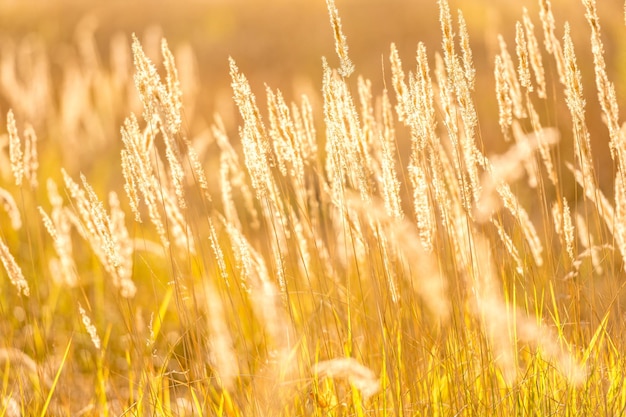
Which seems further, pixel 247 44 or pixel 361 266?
pixel 247 44

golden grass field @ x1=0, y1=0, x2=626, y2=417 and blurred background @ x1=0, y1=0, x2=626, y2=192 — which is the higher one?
blurred background @ x1=0, y1=0, x2=626, y2=192

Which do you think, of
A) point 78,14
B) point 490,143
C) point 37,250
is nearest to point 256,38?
point 78,14

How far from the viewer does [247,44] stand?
9.84m

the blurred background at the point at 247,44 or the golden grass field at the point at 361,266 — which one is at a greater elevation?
the blurred background at the point at 247,44

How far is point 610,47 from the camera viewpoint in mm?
7598

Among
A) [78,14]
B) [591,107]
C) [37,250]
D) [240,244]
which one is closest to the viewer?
[240,244]

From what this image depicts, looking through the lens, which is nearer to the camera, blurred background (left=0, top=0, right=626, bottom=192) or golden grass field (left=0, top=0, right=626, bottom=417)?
golden grass field (left=0, top=0, right=626, bottom=417)

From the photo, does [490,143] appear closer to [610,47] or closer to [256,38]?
[610,47]

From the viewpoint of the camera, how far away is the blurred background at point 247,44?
17.4 feet

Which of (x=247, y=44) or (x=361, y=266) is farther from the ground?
(x=247, y=44)

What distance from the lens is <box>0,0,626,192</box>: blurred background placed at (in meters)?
5.30

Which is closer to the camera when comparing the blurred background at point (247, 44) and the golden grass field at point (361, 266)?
the golden grass field at point (361, 266)

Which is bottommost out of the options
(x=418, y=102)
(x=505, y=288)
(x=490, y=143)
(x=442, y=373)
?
(x=442, y=373)

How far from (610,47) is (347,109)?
6321 millimetres
